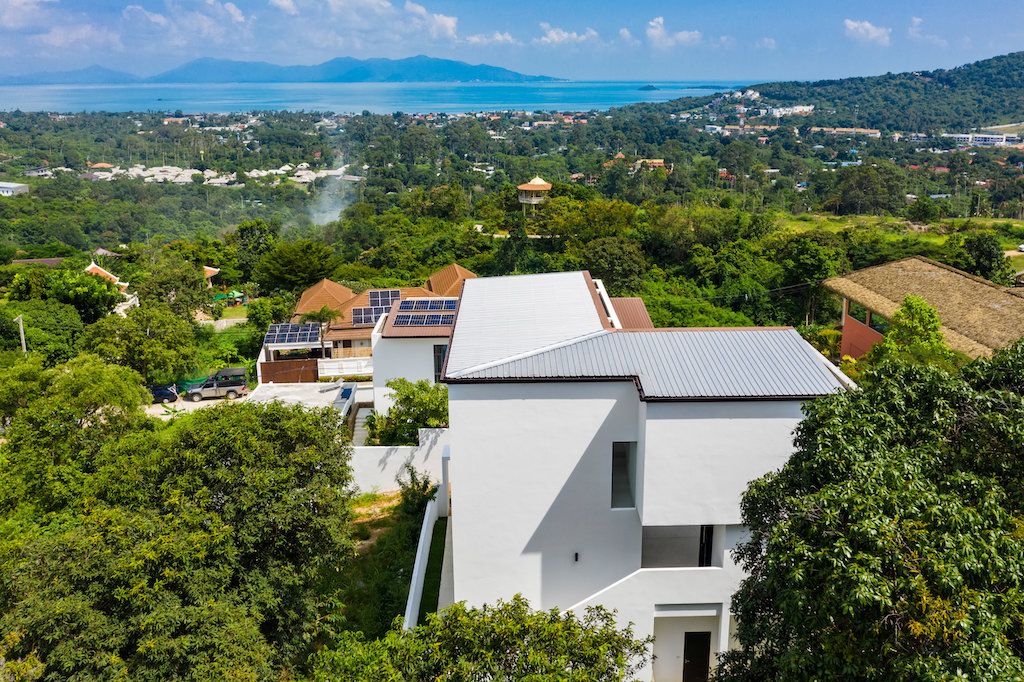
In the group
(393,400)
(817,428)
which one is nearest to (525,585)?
(817,428)

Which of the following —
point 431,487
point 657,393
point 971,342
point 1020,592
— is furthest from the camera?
point 971,342

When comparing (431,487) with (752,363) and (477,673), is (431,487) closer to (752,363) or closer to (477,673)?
(752,363)

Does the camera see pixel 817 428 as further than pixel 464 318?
No

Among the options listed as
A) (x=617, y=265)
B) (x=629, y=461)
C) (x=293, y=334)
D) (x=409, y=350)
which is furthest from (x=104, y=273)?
(x=629, y=461)

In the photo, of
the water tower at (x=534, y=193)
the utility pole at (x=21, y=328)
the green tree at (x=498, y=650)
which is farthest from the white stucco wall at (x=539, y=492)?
the water tower at (x=534, y=193)

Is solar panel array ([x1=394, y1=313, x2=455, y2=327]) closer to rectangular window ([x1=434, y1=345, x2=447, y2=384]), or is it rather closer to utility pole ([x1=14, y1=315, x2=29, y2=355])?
rectangular window ([x1=434, y1=345, x2=447, y2=384])

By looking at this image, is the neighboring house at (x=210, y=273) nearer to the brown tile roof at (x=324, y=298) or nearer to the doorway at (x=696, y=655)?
the brown tile roof at (x=324, y=298)
